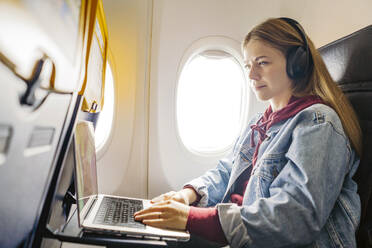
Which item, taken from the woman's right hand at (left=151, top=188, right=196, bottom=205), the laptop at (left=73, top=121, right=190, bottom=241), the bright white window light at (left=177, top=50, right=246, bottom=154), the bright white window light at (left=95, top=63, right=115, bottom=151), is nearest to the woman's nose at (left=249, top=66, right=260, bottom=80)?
the woman's right hand at (left=151, top=188, right=196, bottom=205)

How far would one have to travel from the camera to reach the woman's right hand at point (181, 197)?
1120 millimetres

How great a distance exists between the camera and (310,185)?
80 centimetres

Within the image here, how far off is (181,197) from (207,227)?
30 centimetres

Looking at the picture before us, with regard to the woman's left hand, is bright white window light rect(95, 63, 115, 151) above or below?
above

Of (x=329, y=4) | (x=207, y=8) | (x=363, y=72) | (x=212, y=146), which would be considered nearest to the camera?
(x=363, y=72)

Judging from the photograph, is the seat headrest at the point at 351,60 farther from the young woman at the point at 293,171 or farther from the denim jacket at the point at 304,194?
the denim jacket at the point at 304,194

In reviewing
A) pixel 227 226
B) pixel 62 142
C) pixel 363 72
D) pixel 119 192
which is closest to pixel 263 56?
pixel 363 72

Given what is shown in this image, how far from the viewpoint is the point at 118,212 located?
934 millimetres

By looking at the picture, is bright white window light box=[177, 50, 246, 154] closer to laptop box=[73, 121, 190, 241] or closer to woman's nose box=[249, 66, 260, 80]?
woman's nose box=[249, 66, 260, 80]

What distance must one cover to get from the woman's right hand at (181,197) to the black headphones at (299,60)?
66cm

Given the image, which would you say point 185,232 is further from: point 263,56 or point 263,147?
point 263,56

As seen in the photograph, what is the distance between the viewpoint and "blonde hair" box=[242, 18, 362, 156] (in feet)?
3.15

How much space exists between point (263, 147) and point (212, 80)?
3.95ft

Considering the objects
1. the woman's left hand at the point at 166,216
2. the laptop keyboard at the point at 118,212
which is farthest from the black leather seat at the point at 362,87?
the laptop keyboard at the point at 118,212
